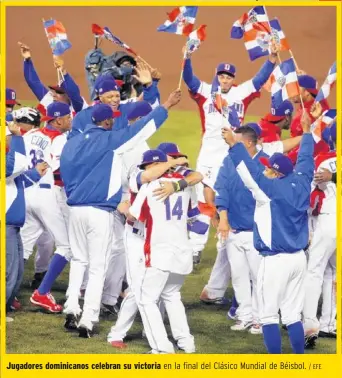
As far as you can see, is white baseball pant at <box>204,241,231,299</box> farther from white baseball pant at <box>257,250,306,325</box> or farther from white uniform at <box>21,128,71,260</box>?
white baseball pant at <box>257,250,306,325</box>

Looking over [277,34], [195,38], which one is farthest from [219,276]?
[277,34]

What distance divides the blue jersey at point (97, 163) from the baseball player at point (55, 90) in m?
1.76

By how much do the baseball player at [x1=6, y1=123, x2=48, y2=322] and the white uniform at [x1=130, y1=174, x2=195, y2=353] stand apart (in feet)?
4.86

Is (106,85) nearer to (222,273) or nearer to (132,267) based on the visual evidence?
(132,267)

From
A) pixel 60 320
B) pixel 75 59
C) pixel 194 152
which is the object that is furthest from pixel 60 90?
pixel 194 152

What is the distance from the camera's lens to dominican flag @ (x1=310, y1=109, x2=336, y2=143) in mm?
11156

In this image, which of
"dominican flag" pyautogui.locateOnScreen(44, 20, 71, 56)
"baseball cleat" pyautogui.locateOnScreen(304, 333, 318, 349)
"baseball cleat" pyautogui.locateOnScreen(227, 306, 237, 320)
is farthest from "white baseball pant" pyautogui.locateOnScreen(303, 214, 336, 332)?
"dominican flag" pyautogui.locateOnScreen(44, 20, 71, 56)

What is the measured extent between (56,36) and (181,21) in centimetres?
188

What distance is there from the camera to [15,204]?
10.6 meters

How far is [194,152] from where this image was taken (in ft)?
63.5

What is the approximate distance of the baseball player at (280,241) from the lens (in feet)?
30.8

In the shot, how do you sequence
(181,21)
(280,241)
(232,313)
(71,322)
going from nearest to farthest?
(280,241) → (71,322) → (181,21) → (232,313)

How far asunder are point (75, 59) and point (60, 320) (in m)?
4.60
